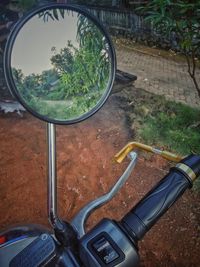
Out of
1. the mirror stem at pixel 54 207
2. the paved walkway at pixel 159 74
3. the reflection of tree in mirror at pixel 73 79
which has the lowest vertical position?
the paved walkway at pixel 159 74

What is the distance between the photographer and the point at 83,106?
132 cm

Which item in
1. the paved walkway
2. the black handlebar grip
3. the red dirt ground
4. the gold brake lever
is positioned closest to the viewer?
the black handlebar grip

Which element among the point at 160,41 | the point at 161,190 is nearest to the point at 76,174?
the point at 161,190

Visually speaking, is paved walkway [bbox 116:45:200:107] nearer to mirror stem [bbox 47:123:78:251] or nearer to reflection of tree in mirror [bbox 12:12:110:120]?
reflection of tree in mirror [bbox 12:12:110:120]

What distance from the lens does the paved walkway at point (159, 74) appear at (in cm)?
596

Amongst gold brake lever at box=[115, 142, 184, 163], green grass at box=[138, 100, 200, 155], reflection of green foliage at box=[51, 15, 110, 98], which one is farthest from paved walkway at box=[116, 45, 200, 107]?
reflection of green foliage at box=[51, 15, 110, 98]

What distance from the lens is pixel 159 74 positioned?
7.15m

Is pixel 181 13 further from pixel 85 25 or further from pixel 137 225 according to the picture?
pixel 137 225

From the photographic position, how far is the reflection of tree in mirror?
1.18 meters

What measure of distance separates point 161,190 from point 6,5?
15.6 ft

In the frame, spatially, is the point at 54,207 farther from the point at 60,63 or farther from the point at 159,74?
the point at 159,74

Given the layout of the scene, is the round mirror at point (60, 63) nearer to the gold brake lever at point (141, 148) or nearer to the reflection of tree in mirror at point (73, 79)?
the reflection of tree in mirror at point (73, 79)

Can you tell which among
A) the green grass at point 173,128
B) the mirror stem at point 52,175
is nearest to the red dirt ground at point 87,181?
the green grass at point 173,128

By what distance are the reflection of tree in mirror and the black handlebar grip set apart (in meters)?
0.46
